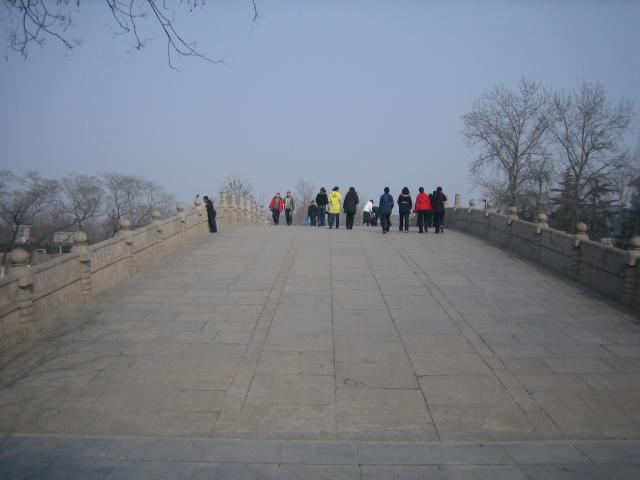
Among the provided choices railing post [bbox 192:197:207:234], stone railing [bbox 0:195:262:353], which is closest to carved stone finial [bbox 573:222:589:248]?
stone railing [bbox 0:195:262:353]

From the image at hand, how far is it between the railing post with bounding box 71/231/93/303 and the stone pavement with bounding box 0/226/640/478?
329 mm

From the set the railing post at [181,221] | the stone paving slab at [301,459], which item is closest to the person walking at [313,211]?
the railing post at [181,221]

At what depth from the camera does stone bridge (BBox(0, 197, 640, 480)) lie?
4539mm

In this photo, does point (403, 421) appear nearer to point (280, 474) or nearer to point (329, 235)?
point (280, 474)

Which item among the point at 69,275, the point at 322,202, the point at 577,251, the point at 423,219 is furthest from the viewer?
the point at 322,202

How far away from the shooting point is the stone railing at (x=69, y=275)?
23.7 feet

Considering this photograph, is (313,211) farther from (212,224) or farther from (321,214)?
(212,224)

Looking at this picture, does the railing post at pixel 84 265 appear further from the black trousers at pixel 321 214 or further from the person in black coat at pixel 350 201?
the black trousers at pixel 321 214

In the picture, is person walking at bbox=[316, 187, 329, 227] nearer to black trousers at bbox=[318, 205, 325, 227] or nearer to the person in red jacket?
black trousers at bbox=[318, 205, 325, 227]

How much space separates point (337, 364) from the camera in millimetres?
6711

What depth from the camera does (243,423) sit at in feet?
17.1

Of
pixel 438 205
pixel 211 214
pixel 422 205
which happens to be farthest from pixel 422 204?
pixel 211 214

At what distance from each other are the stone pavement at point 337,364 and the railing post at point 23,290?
39cm

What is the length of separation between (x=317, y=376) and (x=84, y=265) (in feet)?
16.9
